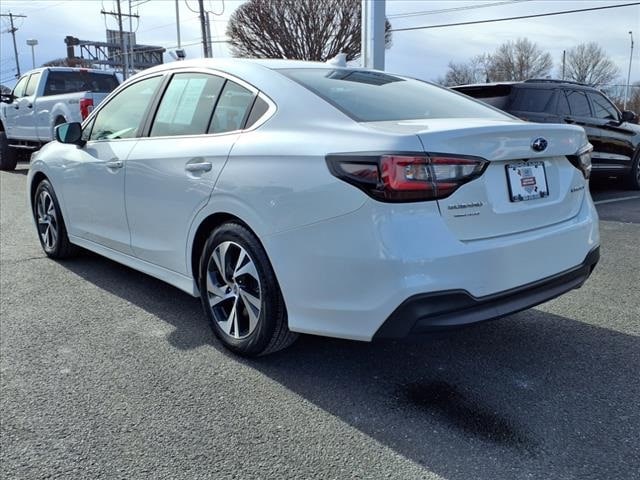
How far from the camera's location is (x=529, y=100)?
26.3ft

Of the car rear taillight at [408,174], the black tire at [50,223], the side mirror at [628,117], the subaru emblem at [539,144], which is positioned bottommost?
the black tire at [50,223]

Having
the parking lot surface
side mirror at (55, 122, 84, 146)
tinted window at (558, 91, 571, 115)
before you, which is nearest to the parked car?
the parking lot surface

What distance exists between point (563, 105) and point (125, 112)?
6557 millimetres

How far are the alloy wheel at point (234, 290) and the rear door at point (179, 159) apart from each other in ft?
0.93

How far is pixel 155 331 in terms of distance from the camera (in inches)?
143

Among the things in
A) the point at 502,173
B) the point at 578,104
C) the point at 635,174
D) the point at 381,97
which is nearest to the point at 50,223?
the point at 381,97

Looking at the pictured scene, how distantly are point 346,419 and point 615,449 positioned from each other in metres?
1.08

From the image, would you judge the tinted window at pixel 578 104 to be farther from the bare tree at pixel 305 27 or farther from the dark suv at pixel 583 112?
the bare tree at pixel 305 27

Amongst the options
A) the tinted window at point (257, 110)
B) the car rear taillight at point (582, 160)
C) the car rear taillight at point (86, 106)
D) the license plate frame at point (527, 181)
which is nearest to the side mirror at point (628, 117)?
the car rear taillight at point (582, 160)

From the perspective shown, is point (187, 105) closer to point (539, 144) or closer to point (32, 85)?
point (539, 144)

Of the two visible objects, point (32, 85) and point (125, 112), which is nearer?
point (125, 112)

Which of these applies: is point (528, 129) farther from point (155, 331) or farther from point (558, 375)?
point (155, 331)

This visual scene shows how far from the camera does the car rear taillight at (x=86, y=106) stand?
9617 mm

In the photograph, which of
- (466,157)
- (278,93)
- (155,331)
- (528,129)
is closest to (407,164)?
(466,157)
